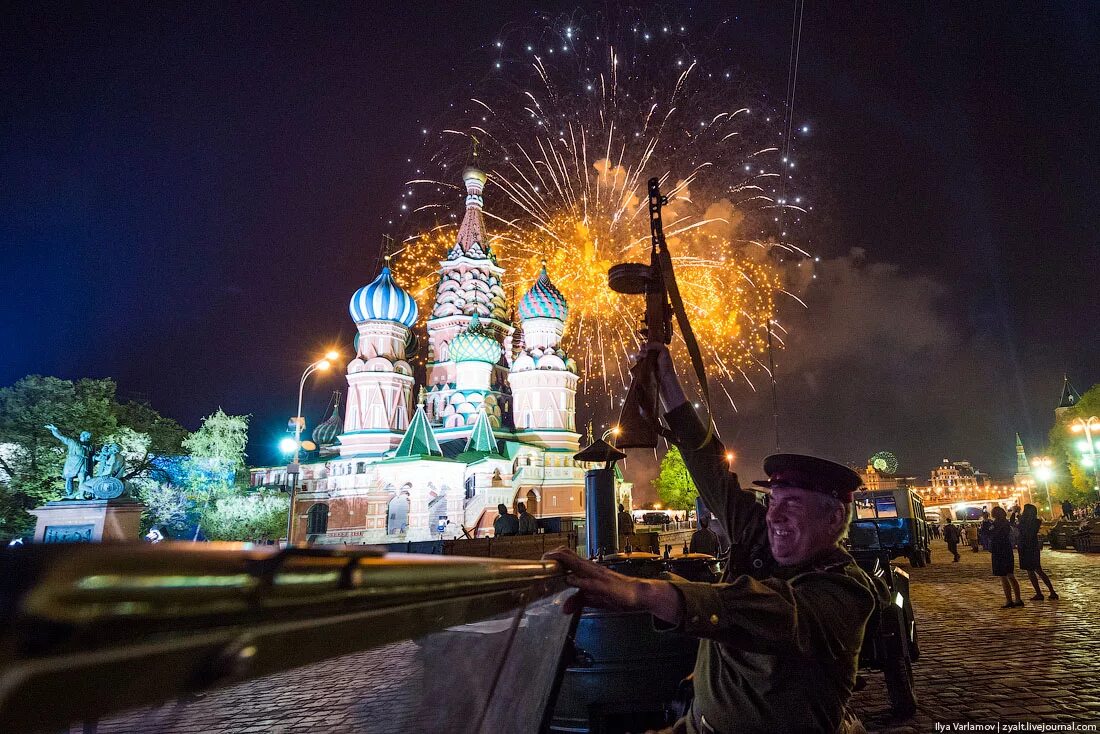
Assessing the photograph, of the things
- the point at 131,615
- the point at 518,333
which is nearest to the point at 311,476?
the point at 518,333

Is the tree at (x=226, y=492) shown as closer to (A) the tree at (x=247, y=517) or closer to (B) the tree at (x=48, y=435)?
(A) the tree at (x=247, y=517)

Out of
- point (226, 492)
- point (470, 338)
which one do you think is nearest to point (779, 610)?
point (226, 492)

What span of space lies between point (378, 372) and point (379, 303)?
557 cm

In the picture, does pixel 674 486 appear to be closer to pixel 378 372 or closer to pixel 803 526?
pixel 378 372

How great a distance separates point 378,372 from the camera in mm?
44031

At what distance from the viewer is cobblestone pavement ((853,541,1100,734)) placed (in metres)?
5.36

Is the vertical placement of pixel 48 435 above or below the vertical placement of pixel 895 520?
above

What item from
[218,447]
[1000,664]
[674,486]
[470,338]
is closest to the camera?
[1000,664]

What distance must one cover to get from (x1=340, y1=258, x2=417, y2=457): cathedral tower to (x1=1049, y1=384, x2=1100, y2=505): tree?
156 feet

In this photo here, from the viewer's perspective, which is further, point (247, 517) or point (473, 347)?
point (473, 347)

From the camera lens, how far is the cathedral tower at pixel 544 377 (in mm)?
47375

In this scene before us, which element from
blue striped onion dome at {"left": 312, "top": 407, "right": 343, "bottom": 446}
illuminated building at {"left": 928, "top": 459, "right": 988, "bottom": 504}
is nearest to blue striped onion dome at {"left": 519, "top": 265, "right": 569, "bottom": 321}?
blue striped onion dome at {"left": 312, "top": 407, "right": 343, "bottom": 446}

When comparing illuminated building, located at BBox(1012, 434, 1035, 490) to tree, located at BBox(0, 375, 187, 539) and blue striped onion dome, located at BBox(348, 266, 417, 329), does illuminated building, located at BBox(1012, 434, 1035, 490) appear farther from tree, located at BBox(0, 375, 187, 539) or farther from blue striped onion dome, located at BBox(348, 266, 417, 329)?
tree, located at BBox(0, 375, 187, 539)

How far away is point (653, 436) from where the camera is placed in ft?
13.5
